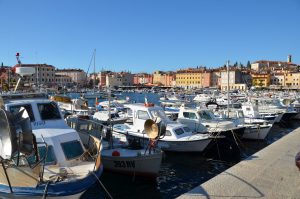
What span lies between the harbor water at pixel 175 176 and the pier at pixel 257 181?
133 inches

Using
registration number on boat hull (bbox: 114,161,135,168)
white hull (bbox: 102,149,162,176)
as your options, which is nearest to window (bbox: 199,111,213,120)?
white hull (bbox: 102,149,162,176)

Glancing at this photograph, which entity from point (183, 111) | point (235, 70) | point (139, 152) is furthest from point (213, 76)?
point (139, 152)

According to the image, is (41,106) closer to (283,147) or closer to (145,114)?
(145,114)

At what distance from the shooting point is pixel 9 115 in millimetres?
8312

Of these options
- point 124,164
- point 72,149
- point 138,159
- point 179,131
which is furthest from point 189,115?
point 72,149

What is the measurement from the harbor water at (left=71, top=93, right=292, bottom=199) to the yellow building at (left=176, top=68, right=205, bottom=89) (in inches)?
6187

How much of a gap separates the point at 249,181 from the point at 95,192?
619 centimetres

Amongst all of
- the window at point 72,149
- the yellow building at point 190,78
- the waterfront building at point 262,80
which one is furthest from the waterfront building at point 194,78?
the window at point 72,149

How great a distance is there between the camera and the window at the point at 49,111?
12.9 m

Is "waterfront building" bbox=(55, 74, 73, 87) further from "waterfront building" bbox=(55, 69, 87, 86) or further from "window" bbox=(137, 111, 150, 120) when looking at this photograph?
"window" bbox=(137, 111, 150, 120)

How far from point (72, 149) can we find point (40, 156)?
117 centimetres

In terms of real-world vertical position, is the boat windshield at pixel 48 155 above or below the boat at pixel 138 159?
above

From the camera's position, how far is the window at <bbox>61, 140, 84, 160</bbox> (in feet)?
37.6

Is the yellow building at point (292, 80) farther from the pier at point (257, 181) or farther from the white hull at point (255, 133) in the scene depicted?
the pier at point (257, 181)
